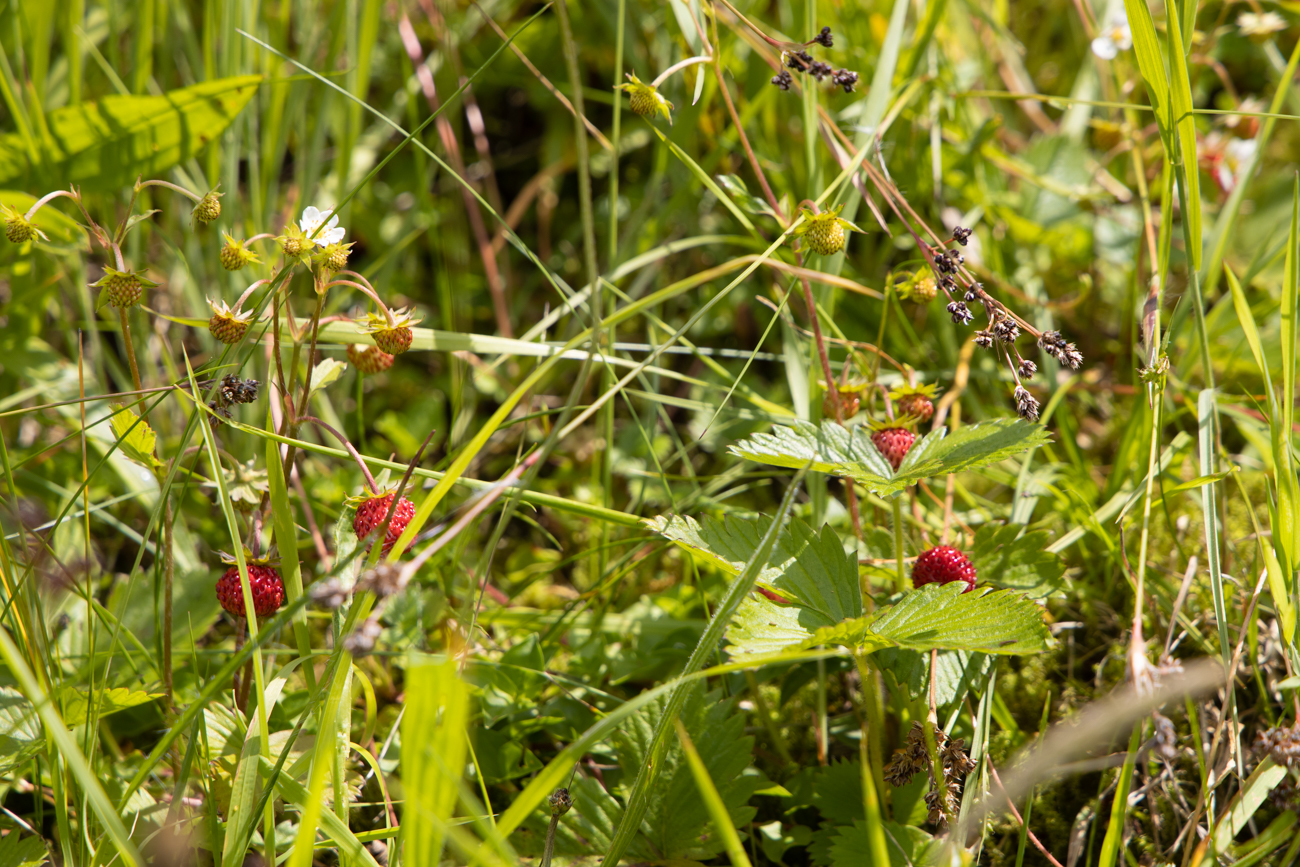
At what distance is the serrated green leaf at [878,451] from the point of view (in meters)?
1.21

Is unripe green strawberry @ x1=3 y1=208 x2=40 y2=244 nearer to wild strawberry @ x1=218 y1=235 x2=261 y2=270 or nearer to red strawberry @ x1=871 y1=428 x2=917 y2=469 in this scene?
wild strawberry @ x1=218 y1=235 x2=261 y2=270

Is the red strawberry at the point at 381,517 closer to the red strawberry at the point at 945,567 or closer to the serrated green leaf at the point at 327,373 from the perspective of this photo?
the serrated green leaf at the point at 327,373

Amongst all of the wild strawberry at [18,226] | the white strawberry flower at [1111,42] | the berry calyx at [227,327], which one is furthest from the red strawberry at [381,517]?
the white strawberry flower at [1111,42]

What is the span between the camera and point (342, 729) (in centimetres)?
115

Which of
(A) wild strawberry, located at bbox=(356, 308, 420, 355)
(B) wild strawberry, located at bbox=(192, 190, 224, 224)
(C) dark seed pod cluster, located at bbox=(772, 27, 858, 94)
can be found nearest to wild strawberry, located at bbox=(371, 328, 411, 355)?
(A) wild strawberry, located at bbox=(356, 308, 420, 355)

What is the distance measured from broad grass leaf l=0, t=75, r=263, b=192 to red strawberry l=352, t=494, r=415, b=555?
105cm

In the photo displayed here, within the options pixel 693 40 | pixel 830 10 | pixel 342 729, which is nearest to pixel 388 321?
pixel 342 729

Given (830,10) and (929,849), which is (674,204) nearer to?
(830,10)

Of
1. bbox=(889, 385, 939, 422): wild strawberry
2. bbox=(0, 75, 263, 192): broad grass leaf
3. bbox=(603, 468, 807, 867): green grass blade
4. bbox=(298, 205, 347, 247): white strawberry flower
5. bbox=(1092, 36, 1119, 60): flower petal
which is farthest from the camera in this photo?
bbox=(1092, 36, 1119, 60): flower petal

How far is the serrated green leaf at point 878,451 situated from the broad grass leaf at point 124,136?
4.17ft

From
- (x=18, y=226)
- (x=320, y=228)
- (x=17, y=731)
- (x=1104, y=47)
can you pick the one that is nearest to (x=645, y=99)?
(x=320, y=228)

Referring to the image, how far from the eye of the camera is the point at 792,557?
1.23m

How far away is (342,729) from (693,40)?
1.29m

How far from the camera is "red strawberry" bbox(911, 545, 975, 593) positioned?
1.25 m
